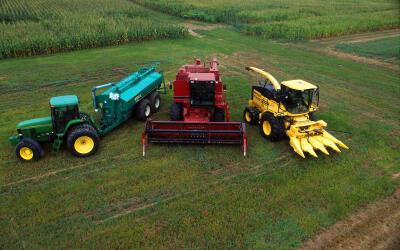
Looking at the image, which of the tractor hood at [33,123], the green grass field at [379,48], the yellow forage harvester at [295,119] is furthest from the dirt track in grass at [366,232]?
the green grass field at [379,48]

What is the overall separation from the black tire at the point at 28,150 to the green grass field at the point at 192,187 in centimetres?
30

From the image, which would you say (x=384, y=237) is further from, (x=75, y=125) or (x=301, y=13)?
(x=301, y=13)

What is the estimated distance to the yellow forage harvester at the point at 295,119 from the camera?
8562mm

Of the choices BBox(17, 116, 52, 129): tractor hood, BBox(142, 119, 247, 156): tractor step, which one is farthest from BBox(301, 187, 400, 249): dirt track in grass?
BBox(17, 116, 52, 129): tractor hood

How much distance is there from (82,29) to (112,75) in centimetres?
950

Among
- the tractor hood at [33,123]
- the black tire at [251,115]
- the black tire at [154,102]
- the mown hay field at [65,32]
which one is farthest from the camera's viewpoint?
the mown hay field at [65,32]

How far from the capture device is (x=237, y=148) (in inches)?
365

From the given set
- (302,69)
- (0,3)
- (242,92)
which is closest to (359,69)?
(302,69)

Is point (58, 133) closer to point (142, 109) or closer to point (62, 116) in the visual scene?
point (62, 116)

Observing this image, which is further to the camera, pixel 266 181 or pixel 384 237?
pixel 266 181

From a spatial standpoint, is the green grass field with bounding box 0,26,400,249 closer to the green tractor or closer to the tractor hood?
the green tractor

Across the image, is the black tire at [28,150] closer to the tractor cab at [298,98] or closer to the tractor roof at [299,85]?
the tractor cab at [298,98]

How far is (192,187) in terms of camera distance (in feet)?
24.5

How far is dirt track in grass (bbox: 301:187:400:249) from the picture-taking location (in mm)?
5898
